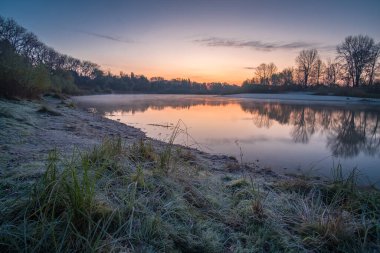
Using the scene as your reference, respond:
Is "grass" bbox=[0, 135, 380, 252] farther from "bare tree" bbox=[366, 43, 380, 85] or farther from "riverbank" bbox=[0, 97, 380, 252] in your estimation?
"bare tree" bbox=[366, 43, 380, 85]

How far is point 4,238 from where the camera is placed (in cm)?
179

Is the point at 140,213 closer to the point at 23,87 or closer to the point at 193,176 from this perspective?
the point at 193,176

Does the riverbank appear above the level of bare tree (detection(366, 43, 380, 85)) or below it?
below

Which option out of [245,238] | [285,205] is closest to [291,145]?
[285,205]

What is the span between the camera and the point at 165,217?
252cm

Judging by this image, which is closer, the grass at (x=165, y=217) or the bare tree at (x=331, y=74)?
the grass at (x=165, y=217)

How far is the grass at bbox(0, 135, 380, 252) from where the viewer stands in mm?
1922

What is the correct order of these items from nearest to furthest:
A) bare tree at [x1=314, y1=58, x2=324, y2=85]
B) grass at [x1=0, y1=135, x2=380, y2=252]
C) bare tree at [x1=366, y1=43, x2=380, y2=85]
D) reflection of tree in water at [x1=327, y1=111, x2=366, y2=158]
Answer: grass at [x1=0, y1=135, x2=380, y2=252] < reflection of tree in water at [x1=327, y1=111, x2=366, y2=158] < bare tree at [x1=366, y1=43, x2=380, y2=85] < bare tree at [x1=314, y1=58, x2=324, y2=85]

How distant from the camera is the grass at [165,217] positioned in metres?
1.92

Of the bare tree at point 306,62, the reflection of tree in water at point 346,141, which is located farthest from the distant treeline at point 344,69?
the reflection of tree in water at point 346,141

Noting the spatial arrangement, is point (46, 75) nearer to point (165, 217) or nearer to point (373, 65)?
point (165, 217)

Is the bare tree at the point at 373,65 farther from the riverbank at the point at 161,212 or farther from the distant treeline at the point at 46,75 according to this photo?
the riverbank at the point at 161,212

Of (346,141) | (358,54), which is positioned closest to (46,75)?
(346,141)

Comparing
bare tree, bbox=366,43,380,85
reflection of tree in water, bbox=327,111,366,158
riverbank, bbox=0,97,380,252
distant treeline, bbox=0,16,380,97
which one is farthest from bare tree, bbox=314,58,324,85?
riverbank, bbox=0,97,380,252
